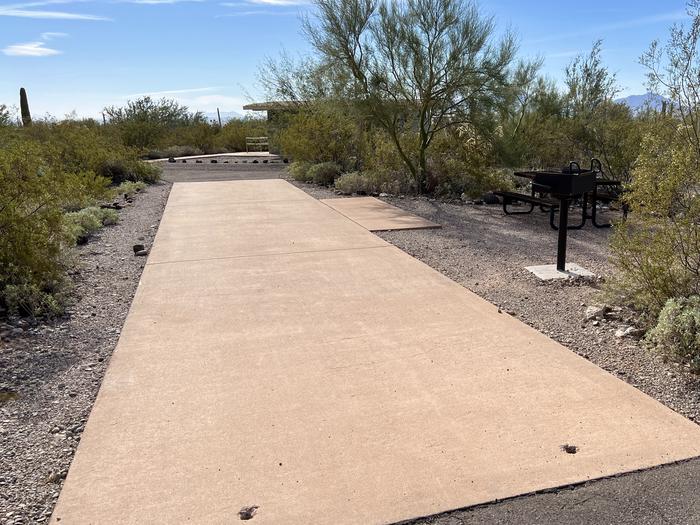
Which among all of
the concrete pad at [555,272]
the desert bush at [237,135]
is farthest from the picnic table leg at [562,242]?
the desert bush at [237,135]

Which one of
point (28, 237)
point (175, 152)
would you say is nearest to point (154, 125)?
point (175, 152)

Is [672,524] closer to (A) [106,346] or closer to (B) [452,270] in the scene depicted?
(A) [106,346]

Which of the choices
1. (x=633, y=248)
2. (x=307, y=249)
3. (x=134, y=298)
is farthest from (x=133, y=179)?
(x=633, y=248)

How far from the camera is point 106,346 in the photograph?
198 inches

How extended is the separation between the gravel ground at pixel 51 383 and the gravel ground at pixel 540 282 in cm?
358

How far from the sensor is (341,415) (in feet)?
12.5

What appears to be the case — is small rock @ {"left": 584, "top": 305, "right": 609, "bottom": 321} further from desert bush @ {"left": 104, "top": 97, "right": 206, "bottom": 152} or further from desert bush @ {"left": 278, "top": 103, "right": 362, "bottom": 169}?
desert bush @ {"left": 104, "top": 97, "right": 206, "bottom": 152}

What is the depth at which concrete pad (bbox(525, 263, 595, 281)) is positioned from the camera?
6984 millimetres

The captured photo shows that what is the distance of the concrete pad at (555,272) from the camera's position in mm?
6984

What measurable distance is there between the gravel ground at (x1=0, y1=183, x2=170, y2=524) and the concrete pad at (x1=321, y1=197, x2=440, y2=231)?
14.2ft

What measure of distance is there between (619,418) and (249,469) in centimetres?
218

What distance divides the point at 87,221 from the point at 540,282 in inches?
290

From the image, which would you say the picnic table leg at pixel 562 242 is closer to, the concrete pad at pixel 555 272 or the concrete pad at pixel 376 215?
the concrete pad at pixel 555 272

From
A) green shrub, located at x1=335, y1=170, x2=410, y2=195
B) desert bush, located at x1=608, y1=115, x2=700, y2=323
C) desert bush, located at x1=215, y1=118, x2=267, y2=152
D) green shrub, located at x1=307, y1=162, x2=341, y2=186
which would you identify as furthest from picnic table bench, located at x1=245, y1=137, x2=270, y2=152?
desert bush, located at x1=608, y1=115, x2=700, y2=323
